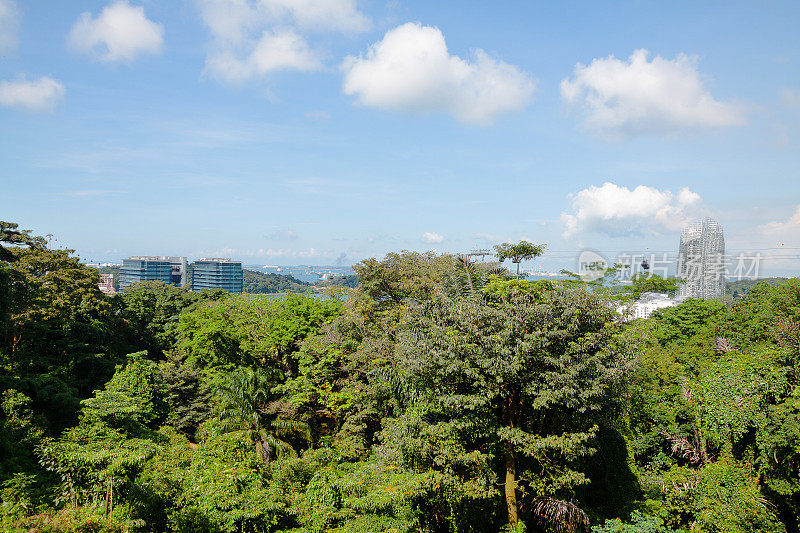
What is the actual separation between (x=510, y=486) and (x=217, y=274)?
5943 inches

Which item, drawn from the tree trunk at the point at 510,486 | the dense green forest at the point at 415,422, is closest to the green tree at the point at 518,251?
the dense green forest at the point at 415,422

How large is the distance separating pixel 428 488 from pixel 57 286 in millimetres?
25199

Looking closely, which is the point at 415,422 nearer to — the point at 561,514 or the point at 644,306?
the point at 561,514

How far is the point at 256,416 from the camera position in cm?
1425

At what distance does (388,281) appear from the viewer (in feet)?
63.0

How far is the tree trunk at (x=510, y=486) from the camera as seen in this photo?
1113cm

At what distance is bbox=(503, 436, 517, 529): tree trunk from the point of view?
36.5 feet

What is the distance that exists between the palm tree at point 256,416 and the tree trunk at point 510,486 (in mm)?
6632

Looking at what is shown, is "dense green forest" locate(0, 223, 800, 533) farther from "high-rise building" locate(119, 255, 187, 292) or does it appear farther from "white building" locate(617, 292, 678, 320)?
"high-rise building" locate(119, 255, 187, 292)

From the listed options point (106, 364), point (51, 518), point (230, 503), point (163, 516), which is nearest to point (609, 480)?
point (230, 503)

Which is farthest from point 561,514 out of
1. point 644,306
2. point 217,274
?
point 217,274

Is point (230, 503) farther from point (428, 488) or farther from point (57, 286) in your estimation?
point (57, 286)

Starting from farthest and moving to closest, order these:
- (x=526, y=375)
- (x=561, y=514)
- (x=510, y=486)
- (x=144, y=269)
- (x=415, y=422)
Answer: (x=144, y=269) < (x=510, y=486) < (x=561, y=514) < (x=415, y=422) < (x=526, y=375)

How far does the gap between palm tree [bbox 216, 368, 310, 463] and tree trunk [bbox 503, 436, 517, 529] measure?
6632 millimetres
